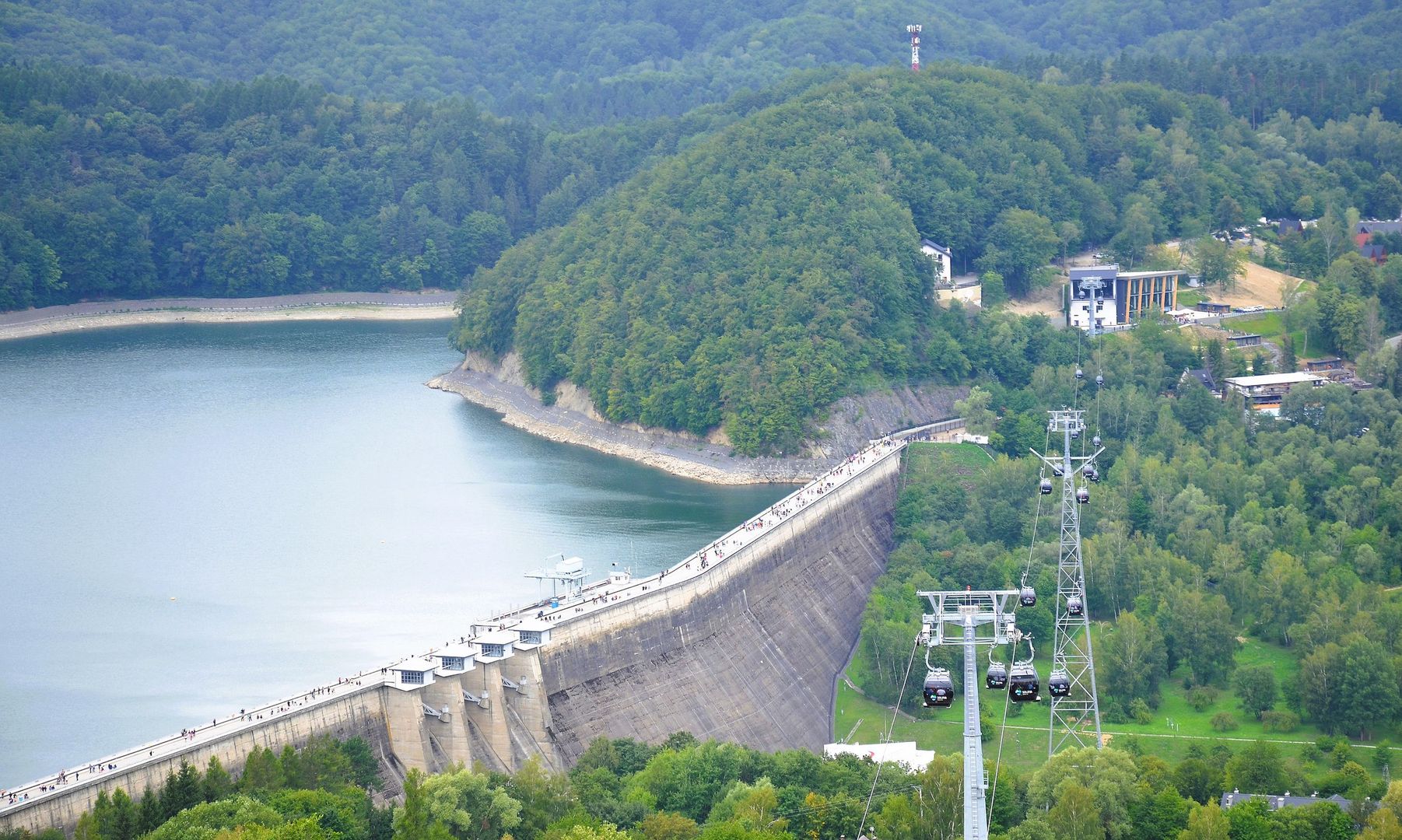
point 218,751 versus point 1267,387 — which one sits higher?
point 1267,387

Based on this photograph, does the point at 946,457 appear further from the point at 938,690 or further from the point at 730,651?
the point at 938,690

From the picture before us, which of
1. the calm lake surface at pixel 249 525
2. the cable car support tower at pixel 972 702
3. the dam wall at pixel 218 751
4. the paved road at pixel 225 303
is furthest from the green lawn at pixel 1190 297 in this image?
the cable car support tower at pixel 972 702

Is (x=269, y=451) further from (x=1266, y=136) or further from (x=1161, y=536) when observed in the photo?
(x=1266, y=136)

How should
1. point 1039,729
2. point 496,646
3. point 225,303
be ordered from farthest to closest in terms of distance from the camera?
point 225,303
point 1039,729
point 496,646

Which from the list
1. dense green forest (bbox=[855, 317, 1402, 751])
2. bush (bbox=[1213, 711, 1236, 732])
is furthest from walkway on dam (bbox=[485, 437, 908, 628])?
bush (bbox=[1213, 711, 1236, 732])

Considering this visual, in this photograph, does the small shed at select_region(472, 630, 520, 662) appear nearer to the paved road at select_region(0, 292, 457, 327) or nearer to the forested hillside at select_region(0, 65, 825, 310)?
the paved road at select_region(0, 292, 457, 327)

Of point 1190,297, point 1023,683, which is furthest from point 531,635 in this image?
point 1190,297

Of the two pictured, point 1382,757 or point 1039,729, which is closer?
point 1382,757

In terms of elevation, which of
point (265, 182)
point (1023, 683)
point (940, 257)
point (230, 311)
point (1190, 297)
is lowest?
point (230, 311)

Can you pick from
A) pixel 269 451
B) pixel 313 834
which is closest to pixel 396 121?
pixel 269 451
